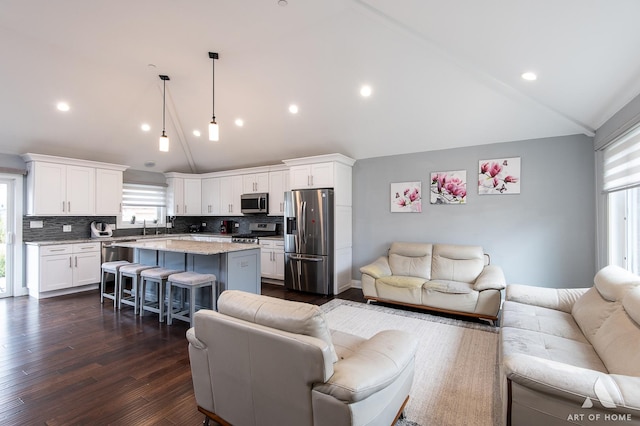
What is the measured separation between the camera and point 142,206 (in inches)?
263

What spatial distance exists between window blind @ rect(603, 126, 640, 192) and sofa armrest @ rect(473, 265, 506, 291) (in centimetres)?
Result: 152

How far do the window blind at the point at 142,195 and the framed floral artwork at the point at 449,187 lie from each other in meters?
6.17

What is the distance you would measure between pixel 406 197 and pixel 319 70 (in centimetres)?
256

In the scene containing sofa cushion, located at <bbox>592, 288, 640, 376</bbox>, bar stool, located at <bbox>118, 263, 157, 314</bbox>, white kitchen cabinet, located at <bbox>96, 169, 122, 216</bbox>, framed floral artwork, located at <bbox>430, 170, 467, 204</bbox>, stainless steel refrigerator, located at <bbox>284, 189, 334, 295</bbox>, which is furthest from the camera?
white kitchen cabinet, located at <bbox>96, 169, 122, 216</bbox>

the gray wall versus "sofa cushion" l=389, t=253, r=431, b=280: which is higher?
the gray wall

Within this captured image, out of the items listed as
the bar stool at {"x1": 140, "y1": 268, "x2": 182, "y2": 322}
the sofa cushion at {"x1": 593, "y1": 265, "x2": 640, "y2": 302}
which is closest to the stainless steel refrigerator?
the bar stool at {"x1": 140, "y1": 268, "x2": 182, "y2": 322}

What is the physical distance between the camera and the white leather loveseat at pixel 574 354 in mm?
1317

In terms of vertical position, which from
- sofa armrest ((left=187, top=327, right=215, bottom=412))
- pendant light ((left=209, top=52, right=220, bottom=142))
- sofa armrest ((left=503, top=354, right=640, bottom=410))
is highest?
pendant light ((left=209, top=52, right=220, bottom=142))

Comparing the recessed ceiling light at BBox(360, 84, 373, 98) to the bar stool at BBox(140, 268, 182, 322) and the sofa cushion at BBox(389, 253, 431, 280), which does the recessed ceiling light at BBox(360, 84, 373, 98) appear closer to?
the sofa cushion at BBox(389, 253, 431, 280)

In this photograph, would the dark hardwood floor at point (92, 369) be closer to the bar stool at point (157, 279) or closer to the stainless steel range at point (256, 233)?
the bar stool at point (157, 279)

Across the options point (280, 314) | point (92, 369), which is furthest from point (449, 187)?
point (92, 369)

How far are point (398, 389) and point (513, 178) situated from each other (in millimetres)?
3817

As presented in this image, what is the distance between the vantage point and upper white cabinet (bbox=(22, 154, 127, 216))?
192 inches

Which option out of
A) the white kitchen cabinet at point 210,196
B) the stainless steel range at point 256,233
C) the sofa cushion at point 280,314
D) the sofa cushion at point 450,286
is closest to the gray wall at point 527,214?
the sofa cushion at point 450,286
